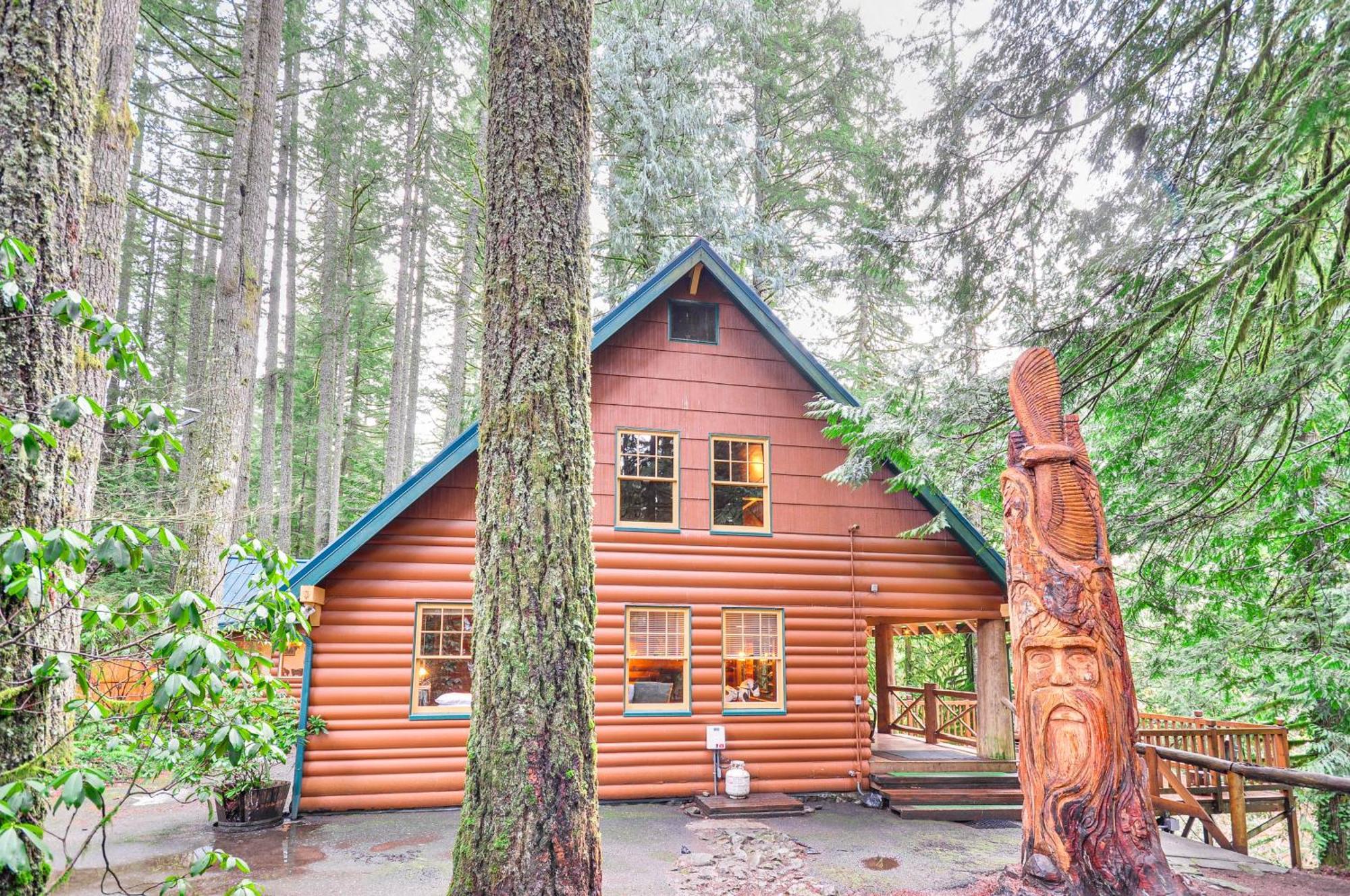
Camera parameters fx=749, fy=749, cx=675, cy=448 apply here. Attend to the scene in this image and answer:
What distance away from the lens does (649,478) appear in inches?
400

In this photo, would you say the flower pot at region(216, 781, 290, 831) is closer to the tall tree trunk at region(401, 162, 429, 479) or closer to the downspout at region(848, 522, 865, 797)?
the downspout at region(848, 522, 865, 797)

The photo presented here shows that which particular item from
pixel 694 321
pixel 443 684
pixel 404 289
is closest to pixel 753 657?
pixel 443 684

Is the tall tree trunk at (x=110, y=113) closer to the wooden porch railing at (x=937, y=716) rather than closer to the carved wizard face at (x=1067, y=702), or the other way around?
the carved wizard face at (x=1067, y=702)

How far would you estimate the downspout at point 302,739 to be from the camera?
27.9ft

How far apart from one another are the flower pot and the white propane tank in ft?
16.9

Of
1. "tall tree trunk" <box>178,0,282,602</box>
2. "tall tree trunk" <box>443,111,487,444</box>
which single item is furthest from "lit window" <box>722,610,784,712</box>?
"tall tree trunk" <box>443,111,487,444</box>

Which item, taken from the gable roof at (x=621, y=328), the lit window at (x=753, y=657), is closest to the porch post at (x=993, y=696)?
the gable roof at (x=621, y=328)

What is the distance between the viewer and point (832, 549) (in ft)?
34.6

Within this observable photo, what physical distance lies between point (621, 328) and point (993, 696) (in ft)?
23.3

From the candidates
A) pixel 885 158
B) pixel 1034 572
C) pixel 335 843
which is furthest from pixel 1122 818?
pixel 335 843

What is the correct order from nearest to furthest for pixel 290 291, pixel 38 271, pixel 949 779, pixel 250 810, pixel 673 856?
pixel 38 271
pixel 673 856
pixel 250 810
pixel 949 779
pixel 290 291

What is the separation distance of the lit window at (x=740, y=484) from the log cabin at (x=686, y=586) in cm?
3

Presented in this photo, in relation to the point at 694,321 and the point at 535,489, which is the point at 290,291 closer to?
the point at 694,321

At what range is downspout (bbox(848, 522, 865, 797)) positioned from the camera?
32.7ft
